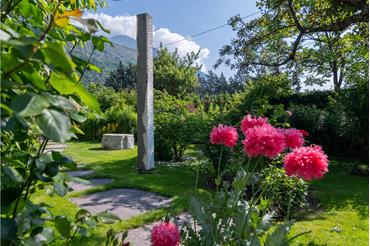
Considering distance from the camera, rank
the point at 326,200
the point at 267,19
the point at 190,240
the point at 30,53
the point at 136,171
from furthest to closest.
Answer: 1. the point at 267,19
2. the point at 136,171
3. the point at 326,200
4. the point at 190,240
5. the point at 30,53

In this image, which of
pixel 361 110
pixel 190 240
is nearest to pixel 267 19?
pixel 361 110

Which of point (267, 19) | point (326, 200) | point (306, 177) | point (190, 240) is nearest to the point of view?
point (306, 177)

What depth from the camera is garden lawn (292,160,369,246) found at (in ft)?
11.1

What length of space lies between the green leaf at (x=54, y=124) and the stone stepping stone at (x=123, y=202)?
335cm

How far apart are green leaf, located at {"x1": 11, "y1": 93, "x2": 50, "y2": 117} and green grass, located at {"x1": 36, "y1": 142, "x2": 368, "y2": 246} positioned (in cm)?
127

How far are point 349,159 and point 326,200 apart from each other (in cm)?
454

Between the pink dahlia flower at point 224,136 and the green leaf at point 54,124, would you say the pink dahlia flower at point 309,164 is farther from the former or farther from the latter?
the green leaf at point 54,124

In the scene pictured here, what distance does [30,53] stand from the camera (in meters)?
0.53

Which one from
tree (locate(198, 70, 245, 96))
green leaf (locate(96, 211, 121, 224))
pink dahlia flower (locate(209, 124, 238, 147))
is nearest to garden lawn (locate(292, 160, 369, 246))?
pink dahlia flower (locate(209, 124, 238, 147))

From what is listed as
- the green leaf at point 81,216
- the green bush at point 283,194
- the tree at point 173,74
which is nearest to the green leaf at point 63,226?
the green leaf at point 81,216

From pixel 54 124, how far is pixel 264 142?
794mm

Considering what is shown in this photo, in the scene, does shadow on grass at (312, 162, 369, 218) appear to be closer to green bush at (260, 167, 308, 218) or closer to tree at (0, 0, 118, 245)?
green bush at (260, 167, 308, 218)

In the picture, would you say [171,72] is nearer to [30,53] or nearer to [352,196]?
[352,196]

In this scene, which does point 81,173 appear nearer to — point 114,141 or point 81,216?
point 114,141
